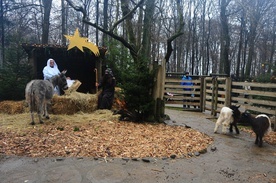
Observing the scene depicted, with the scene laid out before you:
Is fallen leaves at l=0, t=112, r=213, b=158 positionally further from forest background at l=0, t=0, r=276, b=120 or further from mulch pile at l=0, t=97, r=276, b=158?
forest background at l=0, t=0, r=276, b=120

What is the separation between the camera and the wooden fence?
796 cm

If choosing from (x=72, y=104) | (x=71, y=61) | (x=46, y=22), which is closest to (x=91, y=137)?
(x=72, y=104)

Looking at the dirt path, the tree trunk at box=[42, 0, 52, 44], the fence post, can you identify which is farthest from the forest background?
the dirt path

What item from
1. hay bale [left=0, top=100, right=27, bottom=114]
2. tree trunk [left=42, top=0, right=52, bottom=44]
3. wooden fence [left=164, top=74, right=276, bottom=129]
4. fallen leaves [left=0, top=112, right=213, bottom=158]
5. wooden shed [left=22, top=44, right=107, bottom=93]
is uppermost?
tree trunk [left=42, top=0, right=52, bottom=44]

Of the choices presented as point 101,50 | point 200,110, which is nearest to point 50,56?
point 101,50

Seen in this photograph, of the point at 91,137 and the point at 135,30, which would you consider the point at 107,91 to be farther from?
the point at 135,30

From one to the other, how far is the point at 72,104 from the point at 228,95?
5.98 meters

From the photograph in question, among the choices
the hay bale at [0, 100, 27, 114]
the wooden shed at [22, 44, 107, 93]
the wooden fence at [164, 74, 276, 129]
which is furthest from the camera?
the wooden shed at [22, 44, 107, 93]

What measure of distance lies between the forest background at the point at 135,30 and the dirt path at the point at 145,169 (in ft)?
11.5

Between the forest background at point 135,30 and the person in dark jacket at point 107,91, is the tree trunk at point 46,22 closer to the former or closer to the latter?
the forest background at point 135,30

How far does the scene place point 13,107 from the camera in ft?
29.8

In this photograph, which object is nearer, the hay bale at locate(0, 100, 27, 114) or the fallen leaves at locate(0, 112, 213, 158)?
the fallen leaves at locate(0, 112, 213, 158)

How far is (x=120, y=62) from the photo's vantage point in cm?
1384

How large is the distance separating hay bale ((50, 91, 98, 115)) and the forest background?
73.2 inches
